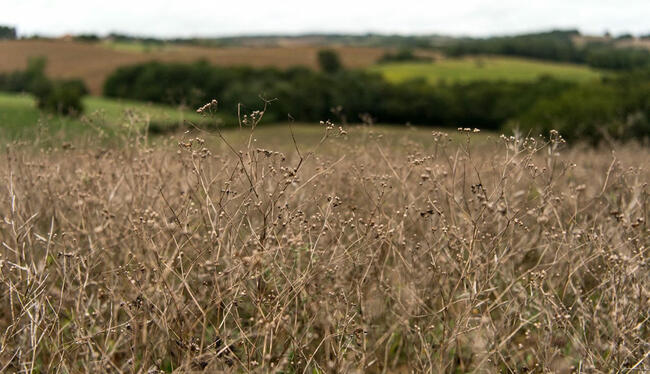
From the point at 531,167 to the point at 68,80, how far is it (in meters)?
57.8

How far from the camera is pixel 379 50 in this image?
95500 millimetres

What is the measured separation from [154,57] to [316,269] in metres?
73.6

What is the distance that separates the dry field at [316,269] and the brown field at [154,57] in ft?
125

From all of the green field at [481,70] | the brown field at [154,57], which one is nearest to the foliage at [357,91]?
the brown field at [154,57]

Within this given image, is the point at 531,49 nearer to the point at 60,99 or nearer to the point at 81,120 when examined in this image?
the point at 60,99

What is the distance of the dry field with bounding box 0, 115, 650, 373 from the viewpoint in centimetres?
329

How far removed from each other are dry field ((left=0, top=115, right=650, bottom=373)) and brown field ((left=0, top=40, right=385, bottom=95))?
3822 cm

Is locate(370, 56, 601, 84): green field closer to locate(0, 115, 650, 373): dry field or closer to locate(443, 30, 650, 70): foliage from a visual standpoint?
locate(443, 30, 650, 70): foliage

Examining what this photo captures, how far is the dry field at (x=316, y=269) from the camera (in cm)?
329

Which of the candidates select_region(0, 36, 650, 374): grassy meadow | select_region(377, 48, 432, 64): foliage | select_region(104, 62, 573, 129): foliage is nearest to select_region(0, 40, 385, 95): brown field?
select_region(377, 48, 432, 64): foliage

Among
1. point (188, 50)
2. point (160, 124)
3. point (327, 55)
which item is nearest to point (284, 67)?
point (327, 55)

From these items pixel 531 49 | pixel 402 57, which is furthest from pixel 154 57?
pixel 531 49

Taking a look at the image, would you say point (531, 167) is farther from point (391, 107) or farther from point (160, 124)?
point (391, 107)

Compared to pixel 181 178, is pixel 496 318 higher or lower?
lower
